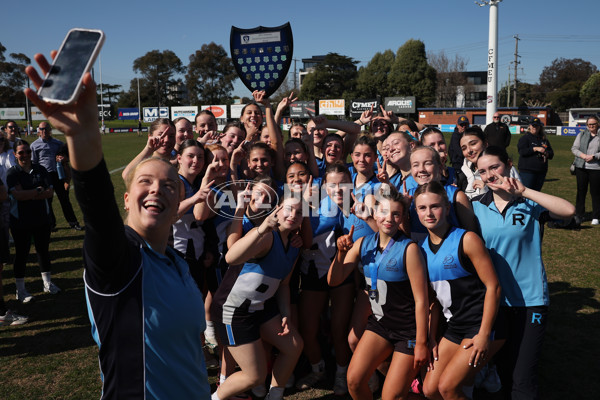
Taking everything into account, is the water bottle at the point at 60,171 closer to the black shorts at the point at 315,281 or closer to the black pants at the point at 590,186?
the black shorts at the point at 315,281

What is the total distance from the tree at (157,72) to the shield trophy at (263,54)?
73940mm

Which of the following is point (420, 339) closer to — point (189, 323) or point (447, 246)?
point (447, 246)

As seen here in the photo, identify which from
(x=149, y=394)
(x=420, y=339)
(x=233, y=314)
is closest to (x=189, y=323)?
(x=149, y=394)

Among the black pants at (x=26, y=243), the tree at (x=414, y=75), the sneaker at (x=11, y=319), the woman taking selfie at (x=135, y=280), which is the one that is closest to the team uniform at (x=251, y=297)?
the woman taking selfie at (x=135, y=280)

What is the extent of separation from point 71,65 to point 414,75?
66974mm

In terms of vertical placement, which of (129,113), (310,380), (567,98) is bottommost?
(310,380)

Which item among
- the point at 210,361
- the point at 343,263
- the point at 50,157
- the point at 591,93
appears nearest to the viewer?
the point at 343,263

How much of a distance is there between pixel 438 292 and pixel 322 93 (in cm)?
6906

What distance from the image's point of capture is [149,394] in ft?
5.38

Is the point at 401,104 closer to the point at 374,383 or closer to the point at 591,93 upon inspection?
the point at 591,93

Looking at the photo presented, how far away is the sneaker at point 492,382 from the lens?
376 cm

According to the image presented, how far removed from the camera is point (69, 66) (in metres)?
1.20

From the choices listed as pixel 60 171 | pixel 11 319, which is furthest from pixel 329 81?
pixel 11 319

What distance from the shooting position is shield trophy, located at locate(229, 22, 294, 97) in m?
6.79
